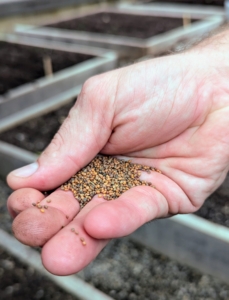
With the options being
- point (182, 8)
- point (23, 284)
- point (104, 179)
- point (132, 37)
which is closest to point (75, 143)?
point (104, 179)

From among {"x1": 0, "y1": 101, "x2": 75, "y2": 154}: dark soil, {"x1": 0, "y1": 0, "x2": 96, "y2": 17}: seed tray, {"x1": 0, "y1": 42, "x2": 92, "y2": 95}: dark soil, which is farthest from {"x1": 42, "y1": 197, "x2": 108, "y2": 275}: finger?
{"x1": 0, "y1": 0, "x2": 96, "y2": 17}: seed tray

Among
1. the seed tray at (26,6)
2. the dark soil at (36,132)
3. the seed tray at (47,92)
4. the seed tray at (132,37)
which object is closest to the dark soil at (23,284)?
the dark soil at (36,132)

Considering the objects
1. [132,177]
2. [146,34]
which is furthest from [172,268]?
[146,34]

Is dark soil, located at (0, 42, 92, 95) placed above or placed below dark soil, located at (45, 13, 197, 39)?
below

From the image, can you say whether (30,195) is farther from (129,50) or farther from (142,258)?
(129,50)

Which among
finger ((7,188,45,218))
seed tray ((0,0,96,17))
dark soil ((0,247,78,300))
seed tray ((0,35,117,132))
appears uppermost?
seed tray ((0,0,96,17))

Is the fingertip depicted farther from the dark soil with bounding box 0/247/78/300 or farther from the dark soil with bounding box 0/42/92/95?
the dark soil with bounding box 0/42/92/95
